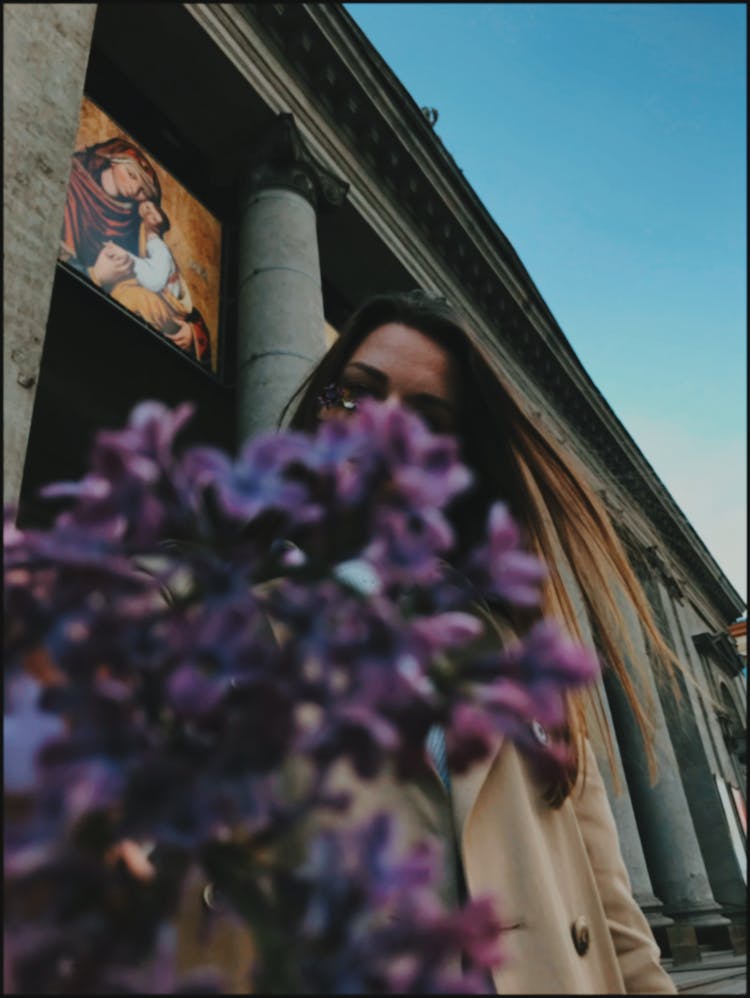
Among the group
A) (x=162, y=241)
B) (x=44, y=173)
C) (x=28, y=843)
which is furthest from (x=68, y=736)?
(x=162, y=241)

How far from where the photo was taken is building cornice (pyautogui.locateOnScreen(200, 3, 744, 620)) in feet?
25.4

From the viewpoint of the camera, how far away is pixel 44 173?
324 cm

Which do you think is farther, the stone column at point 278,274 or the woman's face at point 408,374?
the stone column at point 278,274

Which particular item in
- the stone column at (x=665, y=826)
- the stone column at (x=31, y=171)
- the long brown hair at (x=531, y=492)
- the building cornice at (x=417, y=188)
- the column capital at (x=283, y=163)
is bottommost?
the stone column at (x=665, y=826)

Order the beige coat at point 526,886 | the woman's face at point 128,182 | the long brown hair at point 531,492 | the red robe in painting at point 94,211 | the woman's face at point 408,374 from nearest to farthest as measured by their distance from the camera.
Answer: the beige coat at point 526,886, the long brown hair at point 531,492, the woman's face at point 408,374, the red robe in painting at point 94,211, the woman's face at point 128,182

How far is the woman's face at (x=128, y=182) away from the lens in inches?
246

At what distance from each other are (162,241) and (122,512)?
692 cm

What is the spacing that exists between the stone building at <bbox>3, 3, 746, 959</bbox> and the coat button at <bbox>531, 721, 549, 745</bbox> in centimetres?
203

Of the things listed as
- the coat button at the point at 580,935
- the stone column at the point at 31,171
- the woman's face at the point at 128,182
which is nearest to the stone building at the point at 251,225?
the stone column at the point at 31,171

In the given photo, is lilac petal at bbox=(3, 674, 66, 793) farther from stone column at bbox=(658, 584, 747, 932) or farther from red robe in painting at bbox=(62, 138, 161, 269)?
stone column at bbox=(658, 584, 747, 932)

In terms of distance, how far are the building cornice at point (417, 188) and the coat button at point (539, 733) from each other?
24.8 ft

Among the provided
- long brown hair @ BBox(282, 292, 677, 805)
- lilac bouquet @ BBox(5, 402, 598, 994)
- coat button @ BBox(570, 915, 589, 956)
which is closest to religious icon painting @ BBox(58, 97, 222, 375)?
long brown hair @ BBox(282, 292, 677, 805)

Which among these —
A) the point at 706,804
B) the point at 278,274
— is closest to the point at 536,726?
the point at 278,274

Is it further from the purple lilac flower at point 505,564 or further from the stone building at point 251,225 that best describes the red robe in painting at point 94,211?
the purple lilac flower at point 505,564
